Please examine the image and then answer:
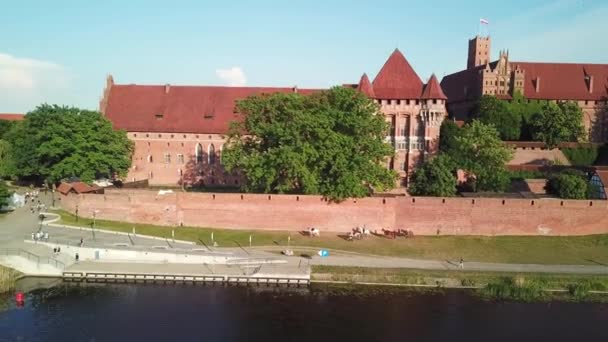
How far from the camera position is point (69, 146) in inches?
1667

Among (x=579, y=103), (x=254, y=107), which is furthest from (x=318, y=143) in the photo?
(x=579, y=103)

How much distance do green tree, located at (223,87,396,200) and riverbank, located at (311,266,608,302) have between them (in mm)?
8240

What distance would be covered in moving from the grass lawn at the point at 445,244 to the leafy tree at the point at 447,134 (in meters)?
12.9

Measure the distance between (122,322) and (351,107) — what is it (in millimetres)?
20615

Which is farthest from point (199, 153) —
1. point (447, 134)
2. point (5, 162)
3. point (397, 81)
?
point (447, 134)

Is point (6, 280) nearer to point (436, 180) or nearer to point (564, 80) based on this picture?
point (436, 180)

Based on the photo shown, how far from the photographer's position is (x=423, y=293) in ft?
86.9

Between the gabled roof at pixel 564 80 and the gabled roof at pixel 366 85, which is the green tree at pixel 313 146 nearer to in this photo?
the gabled roof at pixel 366 85

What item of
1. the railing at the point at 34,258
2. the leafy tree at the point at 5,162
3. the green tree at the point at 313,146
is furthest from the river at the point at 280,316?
the leafy tree at the point at 5,162

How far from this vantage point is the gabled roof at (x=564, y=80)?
5428 cm

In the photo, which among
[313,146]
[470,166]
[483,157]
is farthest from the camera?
[483,157]

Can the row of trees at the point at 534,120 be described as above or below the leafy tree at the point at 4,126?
above

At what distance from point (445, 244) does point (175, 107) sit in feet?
102

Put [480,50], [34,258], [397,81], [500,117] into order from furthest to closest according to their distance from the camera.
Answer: [480,50]
[500,117]
[397,81]
[34,258]
